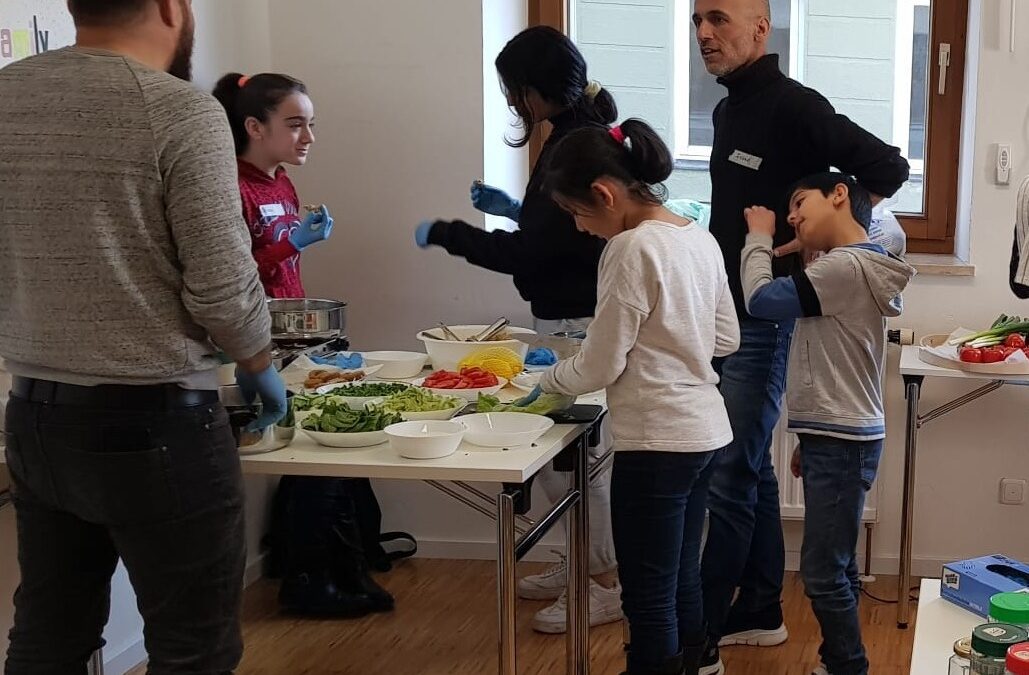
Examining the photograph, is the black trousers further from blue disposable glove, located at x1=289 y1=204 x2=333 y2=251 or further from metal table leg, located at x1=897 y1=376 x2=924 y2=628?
metal table leg, located at x1=897 y1=376 x2=924 y2=628

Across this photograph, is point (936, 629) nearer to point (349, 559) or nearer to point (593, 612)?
point (593, 612)

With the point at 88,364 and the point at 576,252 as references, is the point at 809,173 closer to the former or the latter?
the point at 576,252

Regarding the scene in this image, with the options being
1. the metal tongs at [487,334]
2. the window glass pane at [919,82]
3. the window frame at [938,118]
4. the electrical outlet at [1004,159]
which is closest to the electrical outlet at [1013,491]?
the window frame at [938,118]

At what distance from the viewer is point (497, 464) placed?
2.03 m

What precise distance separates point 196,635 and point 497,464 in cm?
61

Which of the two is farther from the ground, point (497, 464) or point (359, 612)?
point (497, 464)

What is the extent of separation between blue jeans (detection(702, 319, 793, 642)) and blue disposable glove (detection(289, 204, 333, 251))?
99 centimetres

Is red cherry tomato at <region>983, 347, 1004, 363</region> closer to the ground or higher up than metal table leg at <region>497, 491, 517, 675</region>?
higher up

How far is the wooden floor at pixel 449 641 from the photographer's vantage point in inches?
113

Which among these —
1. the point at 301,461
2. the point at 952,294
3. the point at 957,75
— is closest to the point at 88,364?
the point at 301,461

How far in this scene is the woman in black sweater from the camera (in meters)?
2.81

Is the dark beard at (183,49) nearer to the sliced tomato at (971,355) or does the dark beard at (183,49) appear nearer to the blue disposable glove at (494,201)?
the blue disposable glove at (494,201)

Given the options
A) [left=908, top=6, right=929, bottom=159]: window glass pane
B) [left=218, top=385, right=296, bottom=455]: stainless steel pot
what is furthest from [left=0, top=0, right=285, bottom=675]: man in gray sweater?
[left=908, top=6, right=929, bottom=159]: window glass pane

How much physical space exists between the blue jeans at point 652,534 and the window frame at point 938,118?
5.42ft
